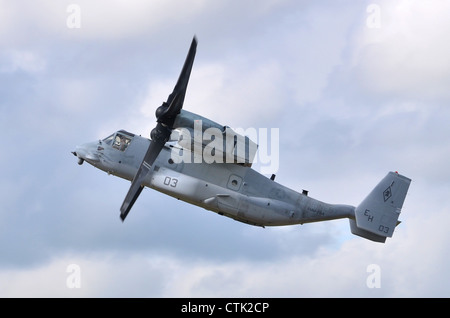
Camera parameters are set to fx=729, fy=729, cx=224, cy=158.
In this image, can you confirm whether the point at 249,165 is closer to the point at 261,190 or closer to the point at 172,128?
the point at 261,190

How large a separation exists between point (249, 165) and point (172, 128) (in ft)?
16.1

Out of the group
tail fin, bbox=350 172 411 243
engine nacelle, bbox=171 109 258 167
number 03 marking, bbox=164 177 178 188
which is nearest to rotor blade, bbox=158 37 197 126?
engine nacelle, bbox=171 109 258 167

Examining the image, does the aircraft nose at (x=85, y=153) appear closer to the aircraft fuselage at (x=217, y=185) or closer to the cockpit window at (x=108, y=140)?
the aircraft fuselage at (x=217, y=185)

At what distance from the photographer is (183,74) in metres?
38.4

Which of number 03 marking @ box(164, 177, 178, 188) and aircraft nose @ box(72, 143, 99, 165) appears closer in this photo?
number 03 marking @ box(164, 177, 178, 188)

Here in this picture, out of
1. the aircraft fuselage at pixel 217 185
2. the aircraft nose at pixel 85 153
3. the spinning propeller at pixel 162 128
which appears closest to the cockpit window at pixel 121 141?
the aircraft fuselage at pixel 217 185

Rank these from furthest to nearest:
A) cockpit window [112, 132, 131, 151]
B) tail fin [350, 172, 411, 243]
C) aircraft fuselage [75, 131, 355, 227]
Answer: tail fin [350, 172, 411, 243]
cockpit window [112, 132, 131, 151]
aircraft fuselage [75, 131, 355, 227]

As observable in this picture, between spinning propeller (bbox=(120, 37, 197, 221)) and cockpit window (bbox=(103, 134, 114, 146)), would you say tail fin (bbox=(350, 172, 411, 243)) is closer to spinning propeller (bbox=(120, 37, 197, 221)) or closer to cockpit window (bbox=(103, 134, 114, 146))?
spinning propeller (bbox=(120, 37, 197, 221))

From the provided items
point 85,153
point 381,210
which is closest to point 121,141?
point 85,153

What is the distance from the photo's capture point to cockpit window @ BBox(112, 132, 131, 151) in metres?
41.5

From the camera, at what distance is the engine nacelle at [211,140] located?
39125mm

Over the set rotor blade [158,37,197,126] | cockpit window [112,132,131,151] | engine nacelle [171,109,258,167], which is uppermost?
rotor blade [158,37,197,126]

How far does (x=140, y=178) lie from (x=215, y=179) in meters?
4.19

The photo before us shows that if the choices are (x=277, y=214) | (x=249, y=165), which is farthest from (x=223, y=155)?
(x=277, y=214)
